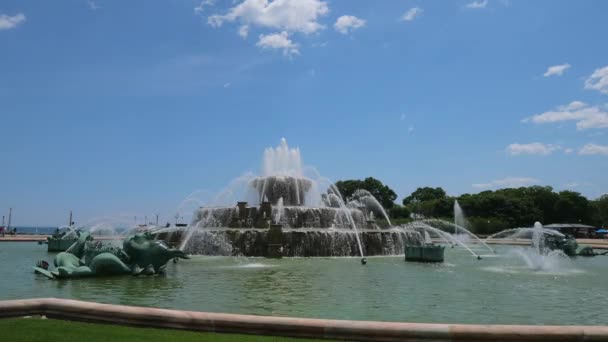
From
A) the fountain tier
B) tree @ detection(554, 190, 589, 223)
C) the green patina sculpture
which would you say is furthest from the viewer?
tree @ detection(554, 190, 589, 223)

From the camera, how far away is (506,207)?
9062 centimetres

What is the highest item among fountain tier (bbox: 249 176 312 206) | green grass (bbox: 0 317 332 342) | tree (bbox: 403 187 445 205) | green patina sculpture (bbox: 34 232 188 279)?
tree (bbox: 403 187 445 205)

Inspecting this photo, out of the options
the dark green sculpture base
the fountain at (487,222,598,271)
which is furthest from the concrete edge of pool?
the dark green sculpture base

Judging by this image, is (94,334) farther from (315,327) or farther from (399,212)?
Result: (399,212)

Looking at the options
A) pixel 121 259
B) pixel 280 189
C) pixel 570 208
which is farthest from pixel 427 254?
pixel 570 208

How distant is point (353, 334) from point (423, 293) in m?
6.52

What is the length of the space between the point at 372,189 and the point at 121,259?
94.3m

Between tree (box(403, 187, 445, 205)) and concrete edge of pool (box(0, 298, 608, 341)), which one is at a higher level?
tree (box(403, 187, 445, 205))

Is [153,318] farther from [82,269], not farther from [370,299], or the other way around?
[82,269]

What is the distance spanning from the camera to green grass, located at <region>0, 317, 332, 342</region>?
6.26 m

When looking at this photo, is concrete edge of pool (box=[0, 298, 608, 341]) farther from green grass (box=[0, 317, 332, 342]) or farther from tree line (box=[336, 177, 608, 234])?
tree line (box=[336, 177, 608, 234])

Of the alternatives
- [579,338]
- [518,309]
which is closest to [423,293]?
[518,309]

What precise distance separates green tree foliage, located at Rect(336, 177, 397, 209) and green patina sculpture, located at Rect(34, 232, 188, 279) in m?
91.8

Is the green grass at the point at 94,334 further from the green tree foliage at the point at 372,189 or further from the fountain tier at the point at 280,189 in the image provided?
the green tree foliage at the point at 372,189
